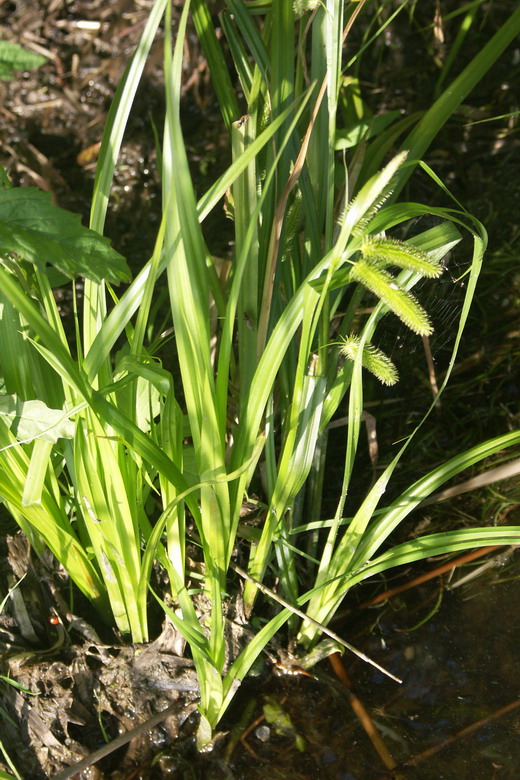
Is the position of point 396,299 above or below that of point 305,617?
above

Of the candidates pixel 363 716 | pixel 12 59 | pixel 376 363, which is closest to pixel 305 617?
pixel 363 716

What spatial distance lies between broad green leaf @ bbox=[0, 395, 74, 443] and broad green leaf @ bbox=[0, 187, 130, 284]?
0.18m

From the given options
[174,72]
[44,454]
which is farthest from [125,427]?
[174,72]

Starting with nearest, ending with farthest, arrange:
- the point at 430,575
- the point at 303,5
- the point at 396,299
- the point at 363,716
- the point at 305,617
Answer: the point at 396,299 → the point at 303,5 → the point at 305,617 → the point at 363,716 → the point at 430,575

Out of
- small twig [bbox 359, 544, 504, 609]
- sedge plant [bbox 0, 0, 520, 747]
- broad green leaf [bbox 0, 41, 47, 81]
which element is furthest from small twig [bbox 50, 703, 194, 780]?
broad green leaf [bbox 0, 41, 47, 81]

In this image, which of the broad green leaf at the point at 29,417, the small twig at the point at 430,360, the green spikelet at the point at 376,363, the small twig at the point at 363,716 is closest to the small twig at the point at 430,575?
the small twig at the point at 363,716

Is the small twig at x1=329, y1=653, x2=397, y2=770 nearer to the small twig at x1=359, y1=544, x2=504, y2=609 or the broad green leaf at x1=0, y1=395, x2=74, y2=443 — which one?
the small twig at x1=359, y1=544, x2=504, y2=609

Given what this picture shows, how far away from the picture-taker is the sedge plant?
73cm

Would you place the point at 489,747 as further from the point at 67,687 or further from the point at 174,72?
the point at 174,72

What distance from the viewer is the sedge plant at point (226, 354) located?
0.73 metres

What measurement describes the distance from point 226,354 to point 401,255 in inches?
9.4

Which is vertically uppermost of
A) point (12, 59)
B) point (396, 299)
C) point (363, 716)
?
point (12, 59)

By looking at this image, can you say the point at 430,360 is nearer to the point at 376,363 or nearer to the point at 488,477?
the point at 488,477

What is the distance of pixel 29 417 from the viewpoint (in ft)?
2.73
